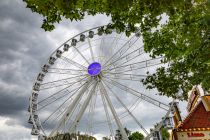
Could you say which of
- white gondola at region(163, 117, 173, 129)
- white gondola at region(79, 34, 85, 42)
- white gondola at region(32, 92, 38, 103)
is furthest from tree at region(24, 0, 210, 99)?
white gondola at region(32, 92, 38, 103)

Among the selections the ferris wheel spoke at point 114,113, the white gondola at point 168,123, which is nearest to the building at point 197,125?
the white gondola at point 168,123

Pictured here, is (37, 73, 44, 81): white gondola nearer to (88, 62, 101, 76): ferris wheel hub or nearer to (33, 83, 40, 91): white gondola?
(33, 83, 40, 91): white gondola

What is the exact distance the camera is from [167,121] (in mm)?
26562

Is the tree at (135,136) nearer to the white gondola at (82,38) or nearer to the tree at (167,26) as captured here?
the white gondola at (82,38)

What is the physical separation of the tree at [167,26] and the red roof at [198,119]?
269 inches

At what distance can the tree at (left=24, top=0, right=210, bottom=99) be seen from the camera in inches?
318

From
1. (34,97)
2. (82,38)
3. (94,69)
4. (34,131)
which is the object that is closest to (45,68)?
(34,97)

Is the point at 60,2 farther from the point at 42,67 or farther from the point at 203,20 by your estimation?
the point at 42,67

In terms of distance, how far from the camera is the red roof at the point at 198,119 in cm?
1876

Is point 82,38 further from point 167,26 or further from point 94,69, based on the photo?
point 167,26

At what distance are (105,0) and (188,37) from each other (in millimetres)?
3479

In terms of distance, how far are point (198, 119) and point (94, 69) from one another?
41.8 feet

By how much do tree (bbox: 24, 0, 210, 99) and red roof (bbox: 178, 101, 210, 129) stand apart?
684 centimetres

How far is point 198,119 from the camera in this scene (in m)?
19.1
